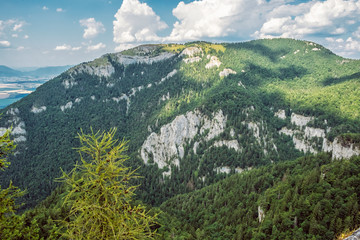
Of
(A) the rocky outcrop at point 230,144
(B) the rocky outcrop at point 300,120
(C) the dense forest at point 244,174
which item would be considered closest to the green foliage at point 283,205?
(C) the dense forest at point 244,174

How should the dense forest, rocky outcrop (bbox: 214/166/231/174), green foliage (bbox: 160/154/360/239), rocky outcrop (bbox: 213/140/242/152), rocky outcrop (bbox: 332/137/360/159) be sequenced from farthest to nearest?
rocky outcrop (bbox: 213/140/242/152)
rocky outcrop (bbox: 214/166/231/174)
rocky outcrop (bbox: 332/137/360/159)
the dense forest
green foliage (bbox: 160/154/360/239)

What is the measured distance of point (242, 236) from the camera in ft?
213

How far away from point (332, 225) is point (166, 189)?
127745mm

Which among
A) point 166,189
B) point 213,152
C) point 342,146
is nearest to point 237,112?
point 213,152

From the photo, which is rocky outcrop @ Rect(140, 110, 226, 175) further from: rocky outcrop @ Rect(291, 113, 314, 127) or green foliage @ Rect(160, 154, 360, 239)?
rocky outcrop @ Rect(291, 113, 314, 127)

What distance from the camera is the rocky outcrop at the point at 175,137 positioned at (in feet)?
603

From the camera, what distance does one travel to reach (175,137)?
624ft

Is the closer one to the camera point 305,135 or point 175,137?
point 305,135

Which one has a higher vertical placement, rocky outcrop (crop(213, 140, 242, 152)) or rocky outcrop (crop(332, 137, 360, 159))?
rocky outcrop (crop(332, 137, 360, 159))

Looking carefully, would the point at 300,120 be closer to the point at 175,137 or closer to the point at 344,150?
the point at 175,137

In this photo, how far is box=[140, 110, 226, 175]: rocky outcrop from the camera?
603 feet

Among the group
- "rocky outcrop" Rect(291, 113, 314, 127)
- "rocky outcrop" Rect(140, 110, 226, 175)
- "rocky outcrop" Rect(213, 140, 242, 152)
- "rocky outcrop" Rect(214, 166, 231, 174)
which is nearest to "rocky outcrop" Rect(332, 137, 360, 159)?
"rocky outcrop" Rect(214, 166, 231, 174)

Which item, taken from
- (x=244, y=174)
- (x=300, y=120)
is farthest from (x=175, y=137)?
(x=300, y=120)

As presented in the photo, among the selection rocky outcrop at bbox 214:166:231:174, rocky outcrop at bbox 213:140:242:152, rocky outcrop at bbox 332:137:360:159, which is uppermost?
rocky outcrop at bbox 332:137:360:159
